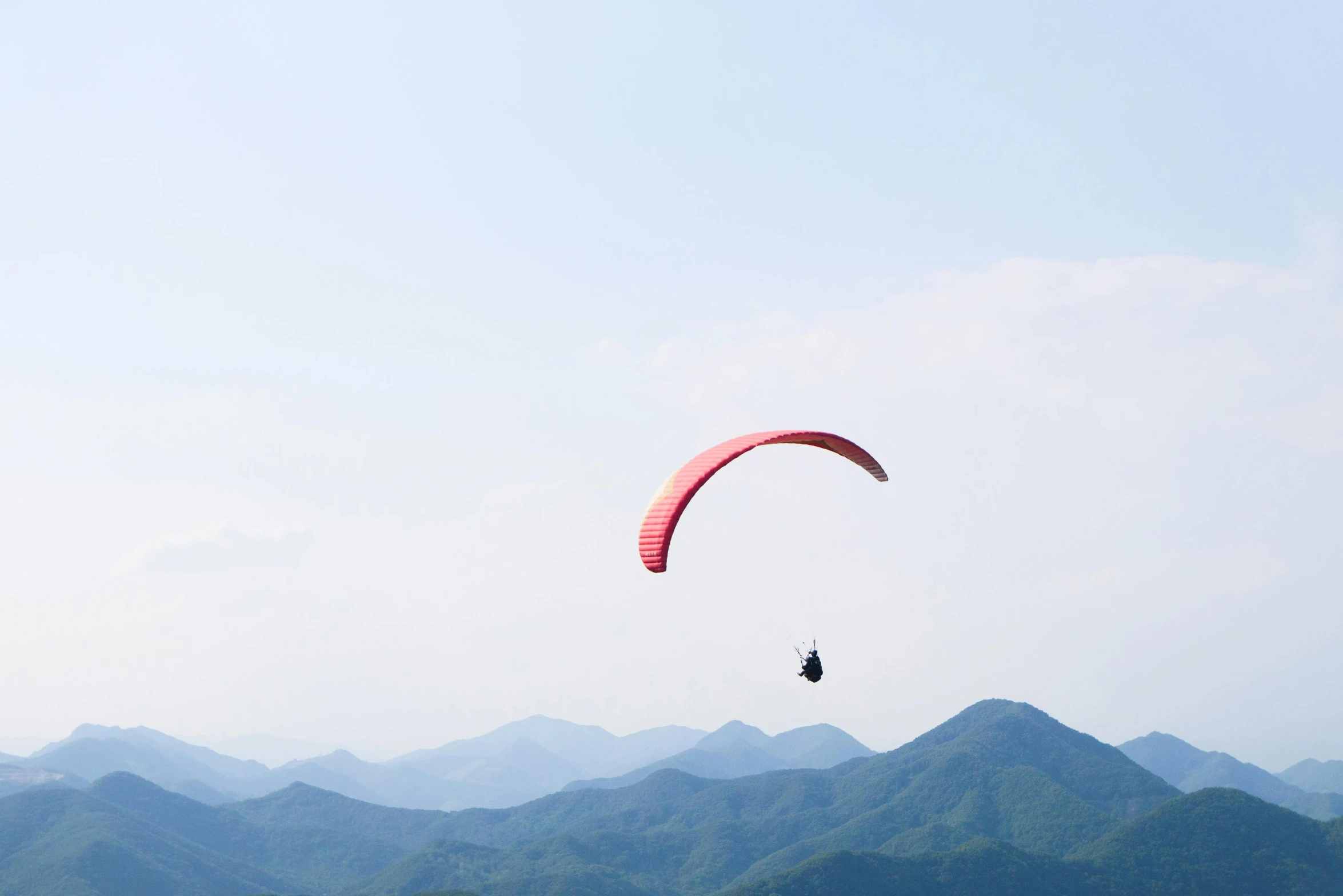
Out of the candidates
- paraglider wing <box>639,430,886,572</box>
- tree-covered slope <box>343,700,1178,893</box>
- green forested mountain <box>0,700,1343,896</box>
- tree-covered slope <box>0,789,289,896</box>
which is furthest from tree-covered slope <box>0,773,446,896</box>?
paraglider wing <box>639,430,886,572</box>

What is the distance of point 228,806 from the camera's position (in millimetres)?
175625

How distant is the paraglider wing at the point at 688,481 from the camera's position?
2931cm

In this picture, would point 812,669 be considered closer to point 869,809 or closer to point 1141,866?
point 1141,866

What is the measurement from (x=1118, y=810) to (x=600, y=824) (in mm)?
69990

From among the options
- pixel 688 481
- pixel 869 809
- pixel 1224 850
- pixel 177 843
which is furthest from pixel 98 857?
pixel 688 481

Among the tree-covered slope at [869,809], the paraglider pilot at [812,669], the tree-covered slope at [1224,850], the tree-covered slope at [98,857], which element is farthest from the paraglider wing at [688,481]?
the tree-covered slope at [98,857]

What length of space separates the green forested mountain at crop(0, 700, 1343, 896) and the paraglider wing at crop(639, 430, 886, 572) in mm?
62291

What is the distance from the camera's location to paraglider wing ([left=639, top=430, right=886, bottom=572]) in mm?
29312

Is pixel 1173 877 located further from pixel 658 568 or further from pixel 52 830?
pixel 52 830

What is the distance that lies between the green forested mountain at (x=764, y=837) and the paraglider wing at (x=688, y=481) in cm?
6229

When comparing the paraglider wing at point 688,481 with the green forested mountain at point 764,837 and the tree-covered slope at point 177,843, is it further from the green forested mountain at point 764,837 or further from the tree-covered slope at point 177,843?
the tree-covered slope at point 177,843

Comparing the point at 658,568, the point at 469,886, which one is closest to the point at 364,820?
the point at 469,886

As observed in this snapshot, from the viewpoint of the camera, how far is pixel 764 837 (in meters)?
140

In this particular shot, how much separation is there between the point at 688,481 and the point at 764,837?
12012 centimetres
